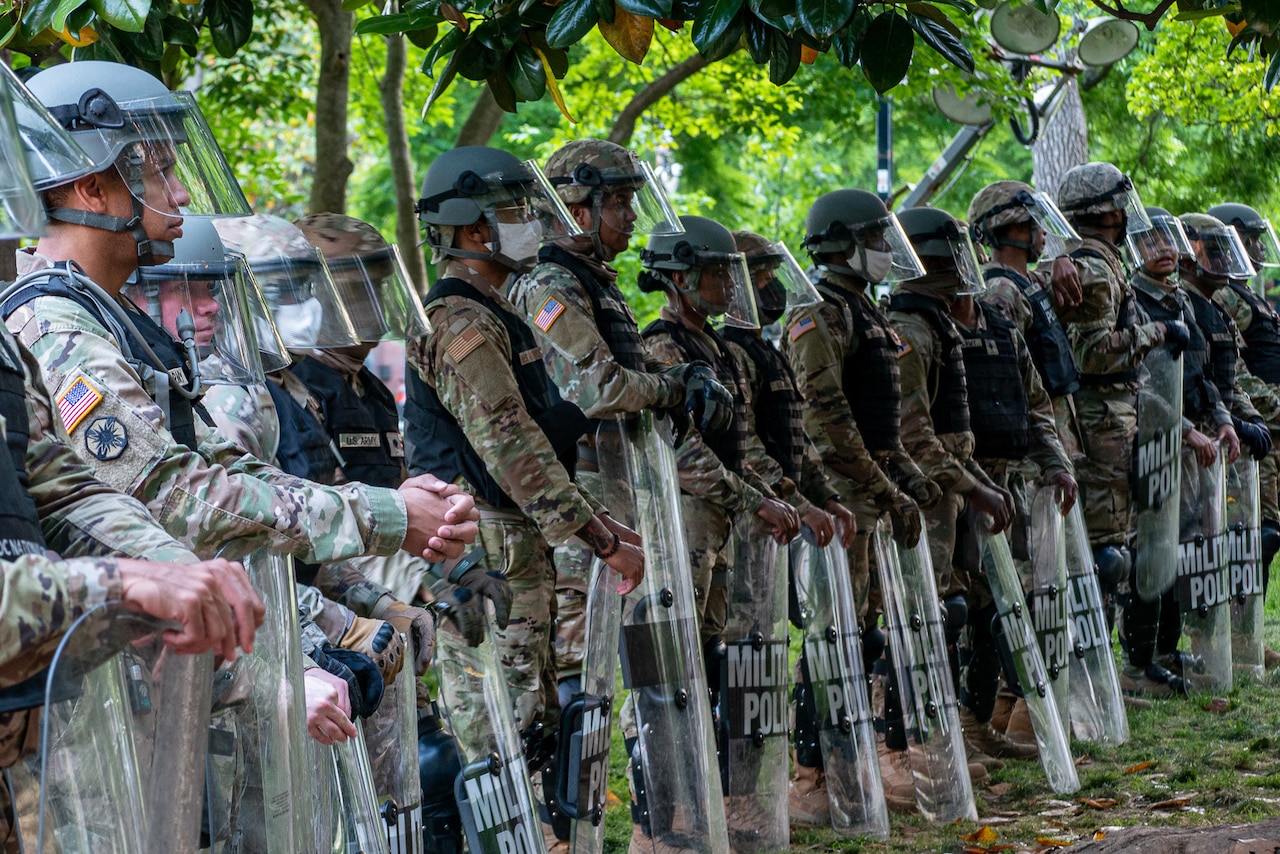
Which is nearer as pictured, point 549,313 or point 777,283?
point 549,313

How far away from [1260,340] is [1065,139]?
280 centimetres

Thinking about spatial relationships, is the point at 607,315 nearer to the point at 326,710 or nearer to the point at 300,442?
the point at 300,442

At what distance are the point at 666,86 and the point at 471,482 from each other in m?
4.66

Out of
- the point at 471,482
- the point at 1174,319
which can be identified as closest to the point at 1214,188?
the point at 1174,319

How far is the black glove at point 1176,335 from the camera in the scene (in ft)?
25.9

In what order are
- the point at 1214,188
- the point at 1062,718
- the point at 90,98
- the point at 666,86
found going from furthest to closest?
1. the point at 1214,188
2. the point at 666,86
3. the point at 1062,718
4. the point at 90,98

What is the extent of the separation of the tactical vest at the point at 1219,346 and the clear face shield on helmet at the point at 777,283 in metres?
3.62

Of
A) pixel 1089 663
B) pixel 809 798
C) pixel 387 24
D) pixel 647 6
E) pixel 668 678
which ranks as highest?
pixel 387 24

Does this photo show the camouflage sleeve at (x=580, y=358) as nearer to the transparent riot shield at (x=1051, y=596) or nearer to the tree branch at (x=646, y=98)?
the transparent riot shield at (x=1051, y=596)

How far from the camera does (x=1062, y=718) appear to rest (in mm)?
6625

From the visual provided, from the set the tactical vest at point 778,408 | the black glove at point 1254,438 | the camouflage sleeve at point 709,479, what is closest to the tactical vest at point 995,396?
the tactical vest at point 778,408

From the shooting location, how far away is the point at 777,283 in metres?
6.30

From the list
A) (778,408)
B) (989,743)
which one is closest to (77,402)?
(778,408)

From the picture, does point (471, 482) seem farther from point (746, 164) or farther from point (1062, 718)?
point (746, 164)
